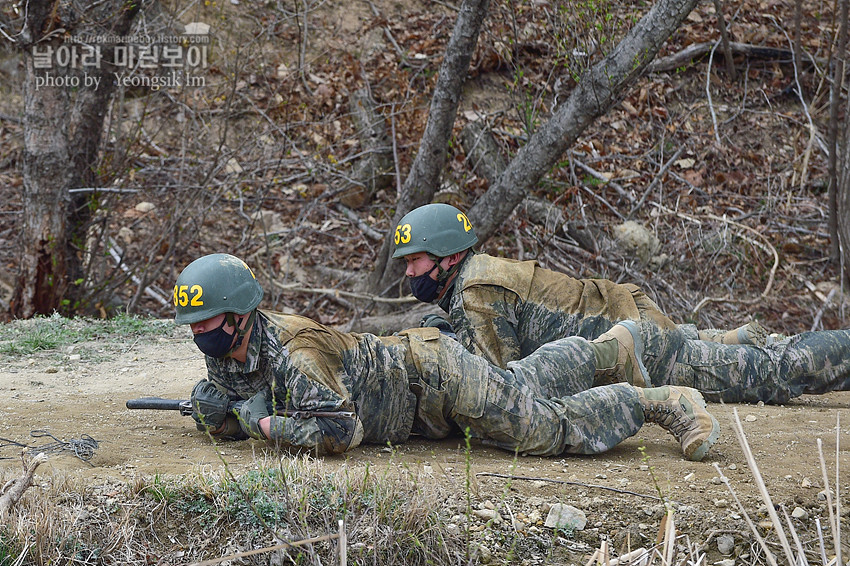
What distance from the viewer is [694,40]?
Result: 1311cm

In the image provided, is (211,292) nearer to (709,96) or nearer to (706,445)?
(706,445)

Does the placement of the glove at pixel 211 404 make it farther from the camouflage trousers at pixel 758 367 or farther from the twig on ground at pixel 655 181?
the twig on ground at pixel 655 181

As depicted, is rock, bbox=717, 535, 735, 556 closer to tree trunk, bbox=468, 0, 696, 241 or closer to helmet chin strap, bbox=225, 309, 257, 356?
helmet chin strap, bbox=225, 309, 257, 356

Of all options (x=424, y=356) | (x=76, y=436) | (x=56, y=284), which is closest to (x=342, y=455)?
(x=424, y=356)

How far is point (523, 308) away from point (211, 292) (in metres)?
1.96

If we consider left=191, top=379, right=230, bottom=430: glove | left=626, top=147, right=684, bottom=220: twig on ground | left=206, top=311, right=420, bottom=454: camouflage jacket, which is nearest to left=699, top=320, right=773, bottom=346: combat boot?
left=206, top=311, right=420, bottom=454: camouflage jacket

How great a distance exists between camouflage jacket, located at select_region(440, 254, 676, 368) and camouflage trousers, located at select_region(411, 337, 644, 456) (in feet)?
1.92

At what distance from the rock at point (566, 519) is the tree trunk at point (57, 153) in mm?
6626

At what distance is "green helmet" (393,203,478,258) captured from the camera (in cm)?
539

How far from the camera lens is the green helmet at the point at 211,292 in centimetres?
431

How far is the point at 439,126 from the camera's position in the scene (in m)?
9.09

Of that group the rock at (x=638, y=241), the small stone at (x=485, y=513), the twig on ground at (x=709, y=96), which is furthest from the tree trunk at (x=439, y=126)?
the small stone at (x=485, y=513)

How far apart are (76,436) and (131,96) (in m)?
9.45

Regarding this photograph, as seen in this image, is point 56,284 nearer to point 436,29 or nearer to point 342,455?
point 342,455
